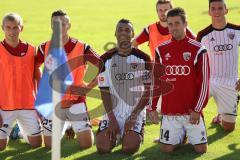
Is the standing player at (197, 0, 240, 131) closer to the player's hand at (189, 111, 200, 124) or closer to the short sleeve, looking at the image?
the player's hand at (189, 111, 200, 124)

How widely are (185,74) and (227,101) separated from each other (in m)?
1.46

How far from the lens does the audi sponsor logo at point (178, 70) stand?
7.06 meters

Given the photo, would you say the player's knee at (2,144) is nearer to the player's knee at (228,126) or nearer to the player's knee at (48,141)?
the player's knee at (48,141)

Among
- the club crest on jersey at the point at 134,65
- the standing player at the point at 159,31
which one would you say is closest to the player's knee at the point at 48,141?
the club crest on jersey at the point at 134,65

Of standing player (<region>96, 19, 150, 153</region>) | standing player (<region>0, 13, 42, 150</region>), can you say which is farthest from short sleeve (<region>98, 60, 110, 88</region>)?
standing player (<region>0, 13, 42, 150</region>)

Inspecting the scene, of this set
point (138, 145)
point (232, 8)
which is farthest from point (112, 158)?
point (232, 8)

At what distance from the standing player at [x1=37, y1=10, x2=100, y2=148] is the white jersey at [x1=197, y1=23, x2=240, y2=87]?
176 cm

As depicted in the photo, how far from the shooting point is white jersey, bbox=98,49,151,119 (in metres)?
7.39

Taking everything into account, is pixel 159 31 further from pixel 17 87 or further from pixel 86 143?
pixel 17 87

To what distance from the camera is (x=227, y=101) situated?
824 cm

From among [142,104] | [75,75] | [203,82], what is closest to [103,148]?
[142,104]

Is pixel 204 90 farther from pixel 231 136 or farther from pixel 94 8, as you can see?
pixel 94 8

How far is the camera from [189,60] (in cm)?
703

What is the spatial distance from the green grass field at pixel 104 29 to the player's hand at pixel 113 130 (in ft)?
0.78
